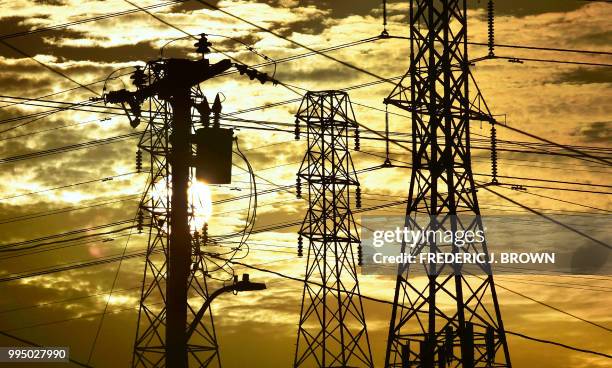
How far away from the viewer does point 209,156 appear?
31828mm

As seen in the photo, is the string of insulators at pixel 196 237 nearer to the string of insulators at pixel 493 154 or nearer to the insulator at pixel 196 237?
the insulator at pixel 196 237

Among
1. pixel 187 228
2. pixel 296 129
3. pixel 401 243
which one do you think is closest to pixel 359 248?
pixel 296 129

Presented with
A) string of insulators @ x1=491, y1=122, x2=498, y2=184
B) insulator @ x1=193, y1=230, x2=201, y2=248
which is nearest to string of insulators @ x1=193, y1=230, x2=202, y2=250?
insulator @ x1=193, y1=230, x2=201, y2=248

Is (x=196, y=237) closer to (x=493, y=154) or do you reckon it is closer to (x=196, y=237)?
(x=196, y=237)

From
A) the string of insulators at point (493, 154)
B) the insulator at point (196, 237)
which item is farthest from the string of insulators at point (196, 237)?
the string of insulators at point (493, 154)

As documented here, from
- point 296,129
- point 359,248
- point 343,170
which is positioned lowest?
point 359,248

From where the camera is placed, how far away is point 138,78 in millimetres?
37719

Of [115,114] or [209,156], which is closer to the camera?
[209,156]

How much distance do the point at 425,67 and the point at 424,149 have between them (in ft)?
9.82

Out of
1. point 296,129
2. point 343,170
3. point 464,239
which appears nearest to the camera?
point 464,239

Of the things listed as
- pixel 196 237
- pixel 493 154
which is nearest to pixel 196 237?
pixel 196 237

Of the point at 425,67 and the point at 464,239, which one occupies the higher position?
the point at 425,67

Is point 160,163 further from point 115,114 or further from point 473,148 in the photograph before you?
point 473,148

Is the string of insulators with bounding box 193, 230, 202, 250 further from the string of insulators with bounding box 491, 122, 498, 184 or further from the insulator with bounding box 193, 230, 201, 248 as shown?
the string of insulators with bounding box 491, 122, 498, 184
